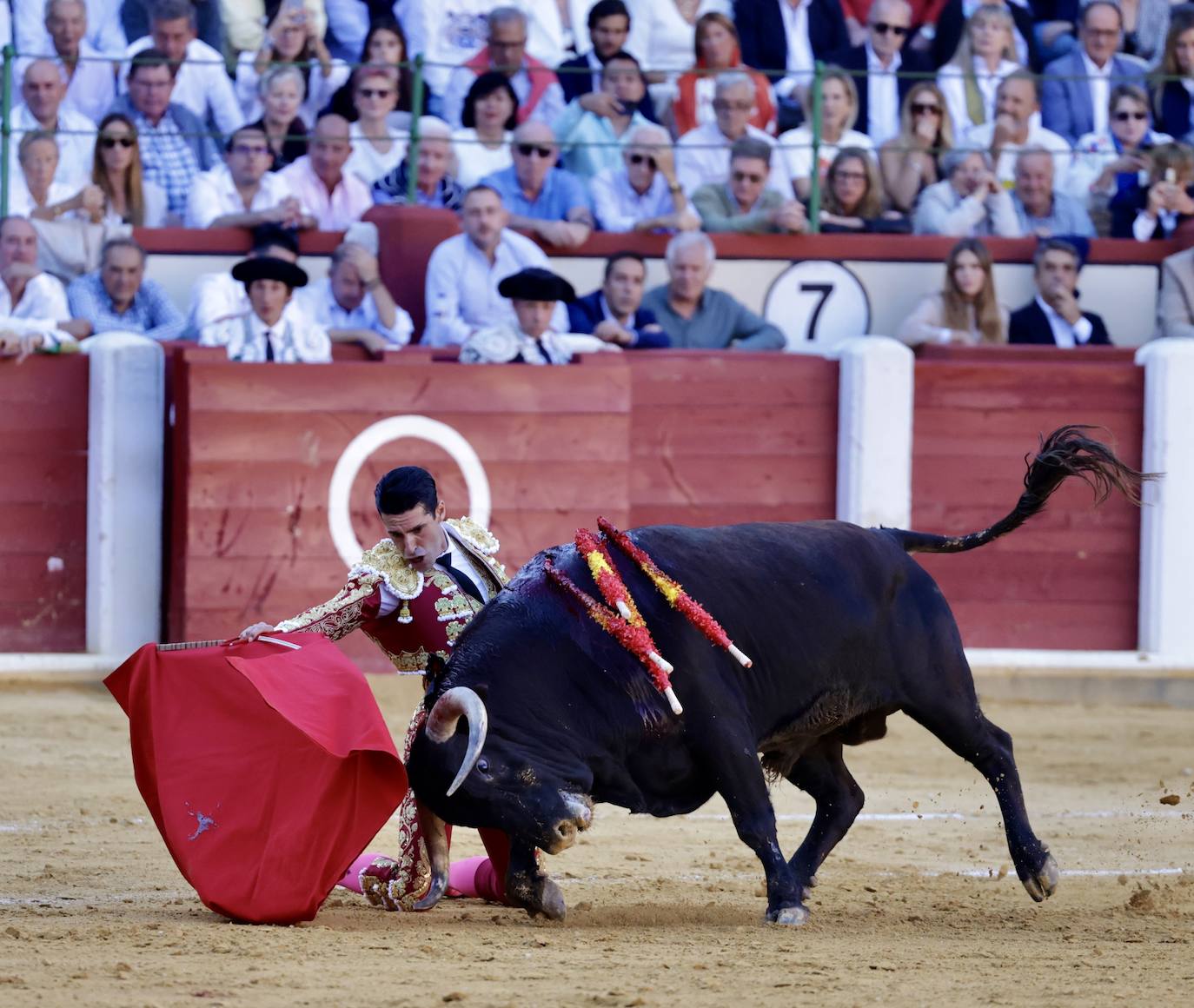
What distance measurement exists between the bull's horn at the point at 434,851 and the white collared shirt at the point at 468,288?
3960 mm

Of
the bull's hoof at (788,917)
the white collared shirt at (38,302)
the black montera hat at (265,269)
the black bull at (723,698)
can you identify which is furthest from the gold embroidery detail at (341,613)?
the white collared shirt at (38,302)

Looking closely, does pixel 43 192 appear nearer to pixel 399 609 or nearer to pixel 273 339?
pixel 273 339

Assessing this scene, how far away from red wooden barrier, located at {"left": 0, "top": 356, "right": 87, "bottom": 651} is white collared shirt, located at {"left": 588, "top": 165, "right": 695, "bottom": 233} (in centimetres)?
243

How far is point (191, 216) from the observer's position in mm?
8633

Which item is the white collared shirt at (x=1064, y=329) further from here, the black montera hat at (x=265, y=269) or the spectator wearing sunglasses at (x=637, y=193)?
the black montera hat at (x=265, y=269)

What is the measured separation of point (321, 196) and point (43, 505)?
1.81 meters

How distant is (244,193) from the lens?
338 inches

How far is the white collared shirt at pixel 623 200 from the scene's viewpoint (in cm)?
908

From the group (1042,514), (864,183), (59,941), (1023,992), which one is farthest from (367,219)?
(1023,992)

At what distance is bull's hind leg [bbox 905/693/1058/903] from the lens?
477 centimetres

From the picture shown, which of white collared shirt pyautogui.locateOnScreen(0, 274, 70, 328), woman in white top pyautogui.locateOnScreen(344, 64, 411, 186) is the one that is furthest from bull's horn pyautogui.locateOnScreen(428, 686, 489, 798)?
woman in white top pyautogui.locateOnScreen(344, 64, 411, 186)

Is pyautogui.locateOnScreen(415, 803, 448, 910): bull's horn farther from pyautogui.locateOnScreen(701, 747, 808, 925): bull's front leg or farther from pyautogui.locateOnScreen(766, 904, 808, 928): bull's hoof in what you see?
pyautogui.locateOnScreen(766, 904, 808, 928): bull's hoof

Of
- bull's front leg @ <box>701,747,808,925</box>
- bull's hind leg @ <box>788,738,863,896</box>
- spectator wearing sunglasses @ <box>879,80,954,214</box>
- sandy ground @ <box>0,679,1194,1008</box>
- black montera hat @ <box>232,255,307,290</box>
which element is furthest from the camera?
spectator wearing sunglasses @ <box>879,80,954,214</box>

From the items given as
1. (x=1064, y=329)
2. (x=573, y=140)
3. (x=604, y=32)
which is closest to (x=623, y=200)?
(x=573, y=140)
